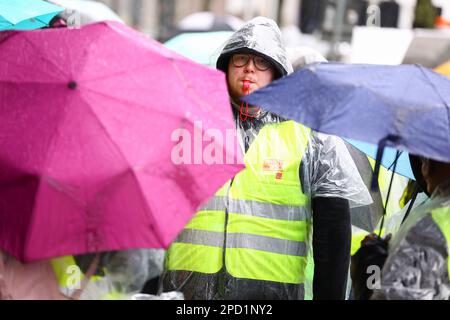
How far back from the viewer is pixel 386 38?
293 inches

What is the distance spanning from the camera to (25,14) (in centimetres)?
432

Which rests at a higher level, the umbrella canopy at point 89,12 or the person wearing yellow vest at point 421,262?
the umbrella canopy at point 89,12

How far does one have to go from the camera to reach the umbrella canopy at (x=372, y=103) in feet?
8.97

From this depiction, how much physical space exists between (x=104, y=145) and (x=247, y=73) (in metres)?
1.26

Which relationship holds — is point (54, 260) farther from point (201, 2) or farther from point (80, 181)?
point (201, 2)

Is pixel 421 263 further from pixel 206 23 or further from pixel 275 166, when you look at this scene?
pixel 206 23

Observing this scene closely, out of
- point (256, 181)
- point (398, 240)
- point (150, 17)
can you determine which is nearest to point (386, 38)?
point (256, 181)

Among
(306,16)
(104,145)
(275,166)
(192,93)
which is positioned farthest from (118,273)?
(306,16)

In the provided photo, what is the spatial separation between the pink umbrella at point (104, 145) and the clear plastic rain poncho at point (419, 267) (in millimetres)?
679

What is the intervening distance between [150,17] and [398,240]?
21.0 metres

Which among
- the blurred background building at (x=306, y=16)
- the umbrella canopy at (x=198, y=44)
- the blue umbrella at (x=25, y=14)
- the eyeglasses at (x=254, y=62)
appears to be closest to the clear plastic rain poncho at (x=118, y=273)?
the eyeglasses at (x=254, y=62)

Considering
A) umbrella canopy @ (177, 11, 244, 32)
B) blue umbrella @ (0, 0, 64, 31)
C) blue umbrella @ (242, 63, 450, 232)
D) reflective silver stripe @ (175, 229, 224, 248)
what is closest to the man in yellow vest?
blue umbrella @ (242, 63, 450, 232)

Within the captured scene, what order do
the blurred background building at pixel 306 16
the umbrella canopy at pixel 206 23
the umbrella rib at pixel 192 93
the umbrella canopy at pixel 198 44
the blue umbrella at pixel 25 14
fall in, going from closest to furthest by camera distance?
1. the umbrella rib at pixel 192 93
2. the blue umbrella at pixel 25 14
3. the umbrella canopy at pixel 198 44
4. the umbrella canopy at pixel 206 23
5. the blurred background building at pixel 306 16

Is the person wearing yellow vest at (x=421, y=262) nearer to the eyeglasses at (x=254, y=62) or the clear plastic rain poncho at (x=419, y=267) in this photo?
the clear plastic rain poncho at (x=419, y=267)
